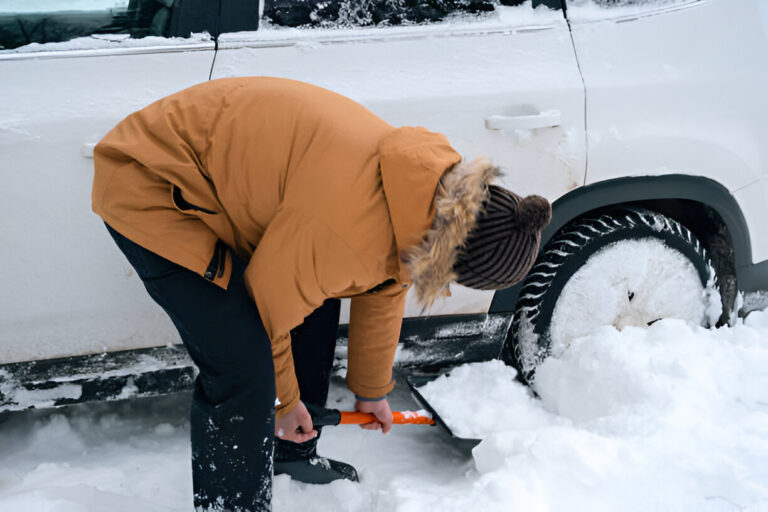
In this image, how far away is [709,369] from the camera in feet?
7.16

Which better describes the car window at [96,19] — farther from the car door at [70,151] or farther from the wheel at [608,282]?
the wheel at [608,282]

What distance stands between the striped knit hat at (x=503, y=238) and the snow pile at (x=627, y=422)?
78 cm

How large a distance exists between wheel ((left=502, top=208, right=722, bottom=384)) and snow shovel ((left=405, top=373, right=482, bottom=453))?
0.33 metres

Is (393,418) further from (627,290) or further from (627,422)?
(627,290)

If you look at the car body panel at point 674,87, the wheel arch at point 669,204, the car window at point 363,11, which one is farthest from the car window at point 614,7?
the wheel arch at point 669,204

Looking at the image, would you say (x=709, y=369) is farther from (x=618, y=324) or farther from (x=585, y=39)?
(x=585, y=39)

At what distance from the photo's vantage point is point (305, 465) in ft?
6.45

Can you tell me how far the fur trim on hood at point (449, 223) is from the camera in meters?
Answer: 1.17

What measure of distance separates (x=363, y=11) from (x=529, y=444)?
1.38 metres

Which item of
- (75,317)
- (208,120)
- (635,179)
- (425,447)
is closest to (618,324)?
(635,179)

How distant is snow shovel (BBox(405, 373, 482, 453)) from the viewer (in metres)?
2.08

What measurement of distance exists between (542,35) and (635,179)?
1.79ft

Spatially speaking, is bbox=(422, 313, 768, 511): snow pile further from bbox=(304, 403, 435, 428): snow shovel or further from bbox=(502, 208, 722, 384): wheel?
bbox=(304, 403, 435, 428): snow shovel

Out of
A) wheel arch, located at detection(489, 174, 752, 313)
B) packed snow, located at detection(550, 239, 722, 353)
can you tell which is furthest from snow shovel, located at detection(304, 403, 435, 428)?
packed snow, located at detection(550, 239, 722, 353)
